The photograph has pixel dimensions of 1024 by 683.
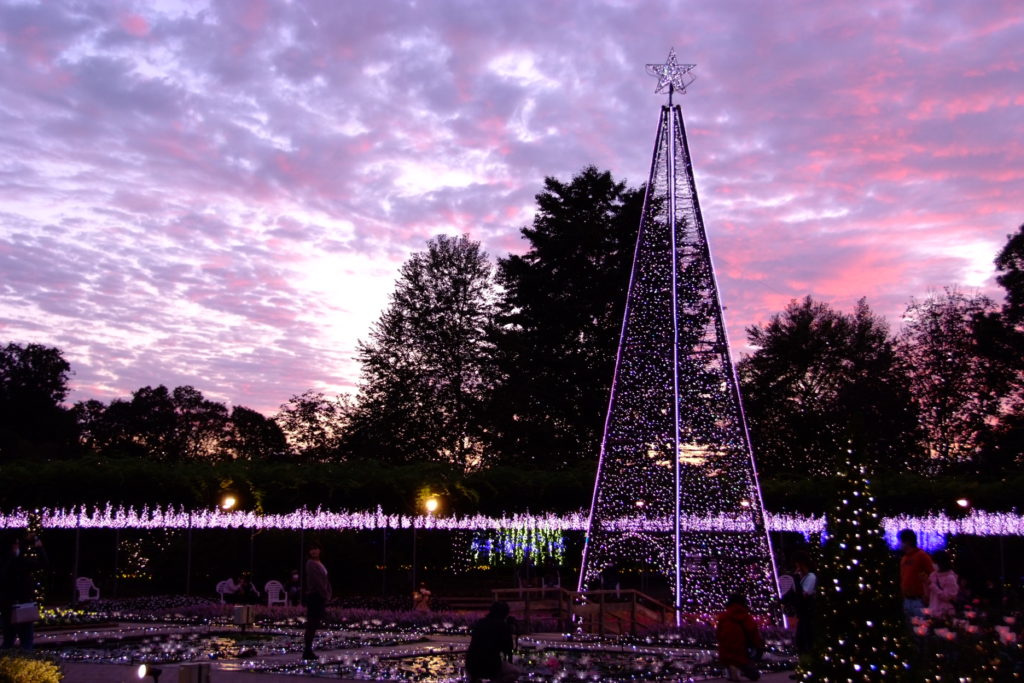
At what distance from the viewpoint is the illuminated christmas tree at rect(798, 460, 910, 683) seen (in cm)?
845

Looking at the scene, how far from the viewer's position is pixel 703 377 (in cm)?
1878

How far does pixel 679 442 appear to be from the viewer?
18156mm

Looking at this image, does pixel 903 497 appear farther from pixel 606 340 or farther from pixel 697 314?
pixel 697 314

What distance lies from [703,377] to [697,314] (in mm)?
1119

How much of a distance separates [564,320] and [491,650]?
3131cm

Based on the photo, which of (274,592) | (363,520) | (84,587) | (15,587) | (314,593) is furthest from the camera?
(363,520)

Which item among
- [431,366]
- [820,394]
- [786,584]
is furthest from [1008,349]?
[786,584]

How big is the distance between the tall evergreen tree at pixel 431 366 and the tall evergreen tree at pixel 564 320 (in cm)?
220

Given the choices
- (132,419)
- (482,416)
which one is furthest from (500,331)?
(132,419)

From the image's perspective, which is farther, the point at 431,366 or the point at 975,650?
the point at 431,366

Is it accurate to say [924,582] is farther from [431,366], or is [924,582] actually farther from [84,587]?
[431,366]

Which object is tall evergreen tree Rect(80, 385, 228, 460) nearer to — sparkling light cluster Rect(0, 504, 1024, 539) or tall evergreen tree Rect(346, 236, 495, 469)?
tall evergreen tree Rect(346, 236, 495, 469)

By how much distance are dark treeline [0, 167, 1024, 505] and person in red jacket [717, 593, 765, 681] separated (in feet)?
73.8

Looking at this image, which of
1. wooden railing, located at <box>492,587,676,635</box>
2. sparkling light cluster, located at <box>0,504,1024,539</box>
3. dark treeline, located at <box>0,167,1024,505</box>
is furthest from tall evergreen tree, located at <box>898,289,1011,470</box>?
wooden railing, located at <box>492,587,676,635</box>
